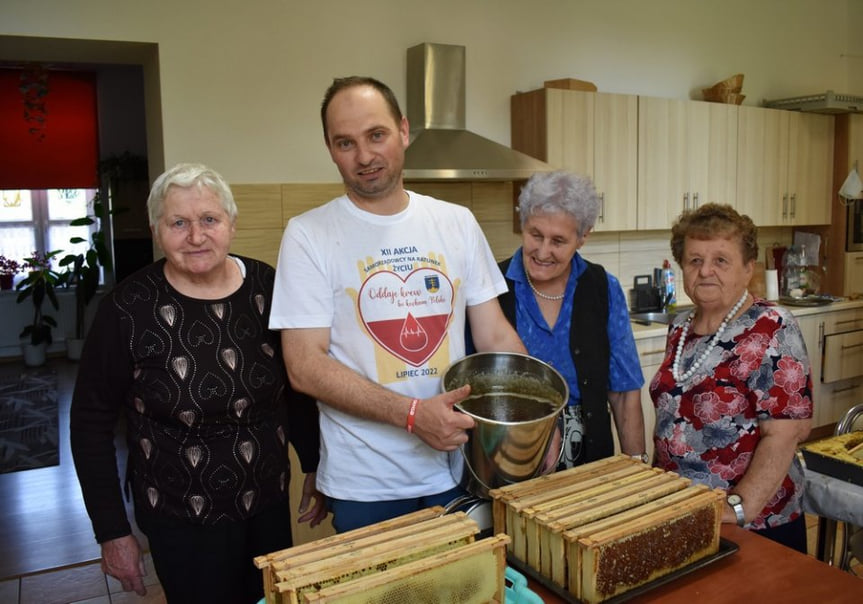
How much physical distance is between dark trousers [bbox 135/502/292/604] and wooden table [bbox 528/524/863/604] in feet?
2.24

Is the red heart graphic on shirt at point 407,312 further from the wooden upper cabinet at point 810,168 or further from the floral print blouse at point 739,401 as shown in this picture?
the wooden upper cabinet at point 810,168

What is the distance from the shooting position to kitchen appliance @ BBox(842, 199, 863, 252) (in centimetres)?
456

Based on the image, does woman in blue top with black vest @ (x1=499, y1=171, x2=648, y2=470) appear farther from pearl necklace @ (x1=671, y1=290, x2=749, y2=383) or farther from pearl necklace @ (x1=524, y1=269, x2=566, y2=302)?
pearl necklace @ (x1=671, y1=290, x2=749, y2=383)

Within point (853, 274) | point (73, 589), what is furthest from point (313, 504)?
point (853, 274)

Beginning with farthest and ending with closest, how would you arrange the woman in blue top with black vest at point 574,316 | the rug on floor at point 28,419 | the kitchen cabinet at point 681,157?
the rug on floor at point 28,419 → the kitchen cabinet at point 681,157 → the woman in blue top with black vest at point 574,316

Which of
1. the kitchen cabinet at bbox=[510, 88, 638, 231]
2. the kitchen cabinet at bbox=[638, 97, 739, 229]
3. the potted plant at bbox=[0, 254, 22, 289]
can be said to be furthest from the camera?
the potted plant at bbox=[0, 254, 22, 289]

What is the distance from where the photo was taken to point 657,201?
3.84 metres

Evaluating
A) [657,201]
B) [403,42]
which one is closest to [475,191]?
[403,42]

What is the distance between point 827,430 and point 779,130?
1869 mm

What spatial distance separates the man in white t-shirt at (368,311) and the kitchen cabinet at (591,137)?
6.80ft

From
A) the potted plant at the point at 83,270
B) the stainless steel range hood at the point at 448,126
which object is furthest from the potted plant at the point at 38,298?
the stainless steel range hood at the point at 448,126

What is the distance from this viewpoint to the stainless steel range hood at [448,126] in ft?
10.1

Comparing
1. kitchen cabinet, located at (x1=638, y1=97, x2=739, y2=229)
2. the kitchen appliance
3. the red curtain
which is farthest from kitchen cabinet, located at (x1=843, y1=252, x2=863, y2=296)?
the red curtain

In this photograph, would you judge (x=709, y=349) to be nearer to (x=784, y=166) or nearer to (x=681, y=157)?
(x=681, y=157)
